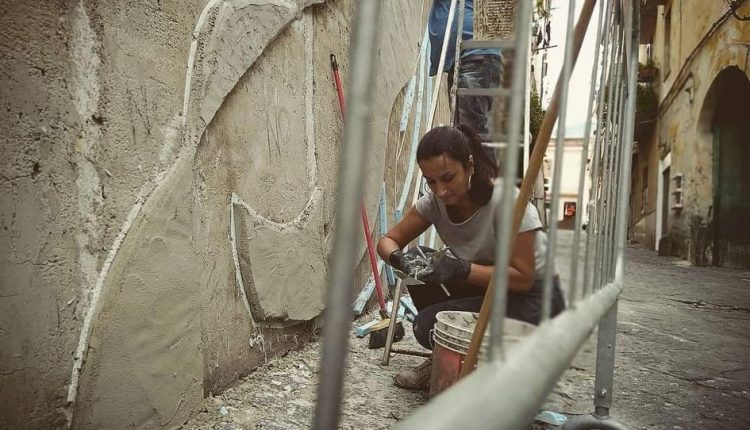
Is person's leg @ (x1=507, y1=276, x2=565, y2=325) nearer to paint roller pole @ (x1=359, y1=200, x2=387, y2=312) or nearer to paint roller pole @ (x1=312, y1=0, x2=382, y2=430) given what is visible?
paint roller pole @ (x1=312, y1=0, x2=382, y2=430)

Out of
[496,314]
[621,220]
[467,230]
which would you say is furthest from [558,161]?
[467,230]

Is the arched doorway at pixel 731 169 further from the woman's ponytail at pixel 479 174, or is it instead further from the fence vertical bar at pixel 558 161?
the fence vertical bar at pixel 558 161

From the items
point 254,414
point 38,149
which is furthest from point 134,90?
point 254,414

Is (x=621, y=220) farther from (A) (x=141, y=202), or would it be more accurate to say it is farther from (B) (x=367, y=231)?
(B) (x=367, y=231)

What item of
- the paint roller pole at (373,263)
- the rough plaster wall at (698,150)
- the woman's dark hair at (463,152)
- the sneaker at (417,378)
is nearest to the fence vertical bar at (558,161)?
the woman's dark hair at (463,152)

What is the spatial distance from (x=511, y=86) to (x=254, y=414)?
156cm

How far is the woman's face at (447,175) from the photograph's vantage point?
1911 millimetres

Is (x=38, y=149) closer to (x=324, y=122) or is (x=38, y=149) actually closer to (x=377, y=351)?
(x=324, y=122)

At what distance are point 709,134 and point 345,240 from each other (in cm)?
972

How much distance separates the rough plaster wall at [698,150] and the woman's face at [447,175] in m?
6.80

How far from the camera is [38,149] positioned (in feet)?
3.52

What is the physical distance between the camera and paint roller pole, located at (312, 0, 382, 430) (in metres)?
0.32

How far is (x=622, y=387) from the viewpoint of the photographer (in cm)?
221

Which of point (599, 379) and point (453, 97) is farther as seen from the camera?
point (453, 97)
